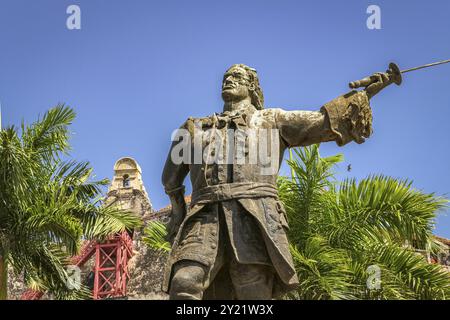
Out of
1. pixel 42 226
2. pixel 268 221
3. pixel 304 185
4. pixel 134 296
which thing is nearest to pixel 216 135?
pixel 268 221

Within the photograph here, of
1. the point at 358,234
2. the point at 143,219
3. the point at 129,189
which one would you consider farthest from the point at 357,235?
the point at 129,189

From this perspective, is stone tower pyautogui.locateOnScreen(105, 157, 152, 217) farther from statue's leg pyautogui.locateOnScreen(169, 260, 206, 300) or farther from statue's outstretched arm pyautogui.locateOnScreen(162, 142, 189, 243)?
statue's leg pyautogui.locateOnScreen(169, 260, 206, 300)

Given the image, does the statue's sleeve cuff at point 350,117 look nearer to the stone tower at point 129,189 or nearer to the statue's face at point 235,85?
the statue's face at point 235,85

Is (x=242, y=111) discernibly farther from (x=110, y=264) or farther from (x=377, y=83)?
(x=110, y=264)

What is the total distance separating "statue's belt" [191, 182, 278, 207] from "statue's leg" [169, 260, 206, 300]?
540 mm

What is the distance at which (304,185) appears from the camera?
46.8 ft

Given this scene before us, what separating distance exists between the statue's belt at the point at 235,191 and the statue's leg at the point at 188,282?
0.54m

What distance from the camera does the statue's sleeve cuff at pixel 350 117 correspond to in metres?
6.74

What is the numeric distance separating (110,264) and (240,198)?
2263cm

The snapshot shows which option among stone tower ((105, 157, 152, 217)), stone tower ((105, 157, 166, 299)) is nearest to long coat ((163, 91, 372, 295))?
stone tower ((105, 157, 166, 299))

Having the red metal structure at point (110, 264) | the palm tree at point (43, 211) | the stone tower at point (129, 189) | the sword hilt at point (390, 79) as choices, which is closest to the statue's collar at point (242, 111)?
the sword hilt at point (390, 79)

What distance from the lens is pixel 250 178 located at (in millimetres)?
6586

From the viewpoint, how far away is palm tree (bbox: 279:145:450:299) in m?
13.2

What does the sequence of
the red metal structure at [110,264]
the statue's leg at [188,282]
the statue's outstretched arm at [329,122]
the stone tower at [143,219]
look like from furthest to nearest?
the stone tower at [143,219] → the red metal structure at [110,264] → the statue's outstretched arm at [329,122] → the statue's leg at [188,282]
